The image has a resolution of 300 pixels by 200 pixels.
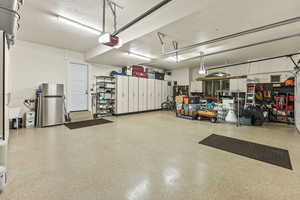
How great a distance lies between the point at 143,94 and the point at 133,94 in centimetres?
77

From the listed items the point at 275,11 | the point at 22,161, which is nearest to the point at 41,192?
the point at 22,161

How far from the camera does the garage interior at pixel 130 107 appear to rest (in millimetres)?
1755

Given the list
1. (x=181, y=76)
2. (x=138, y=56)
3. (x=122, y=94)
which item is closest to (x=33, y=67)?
(x=122, y=94)

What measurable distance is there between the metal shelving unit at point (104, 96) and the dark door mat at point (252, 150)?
5.25 metres

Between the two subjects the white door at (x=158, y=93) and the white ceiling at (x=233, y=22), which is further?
the white door at (x=158, y=93)

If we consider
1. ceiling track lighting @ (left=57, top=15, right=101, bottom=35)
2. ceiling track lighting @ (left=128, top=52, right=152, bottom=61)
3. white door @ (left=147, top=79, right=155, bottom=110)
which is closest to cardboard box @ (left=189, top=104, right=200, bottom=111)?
white door @ (left=147, top=79, right=155, bottom=110)

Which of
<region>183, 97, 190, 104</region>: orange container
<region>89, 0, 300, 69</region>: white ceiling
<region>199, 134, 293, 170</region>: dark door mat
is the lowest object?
<region>199, 134, 293, 170</region>: dark door mat

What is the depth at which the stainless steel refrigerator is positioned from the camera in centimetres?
458

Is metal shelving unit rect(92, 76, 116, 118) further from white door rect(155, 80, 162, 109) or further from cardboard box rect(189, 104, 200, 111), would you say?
cardboard box rect(189, 104, 200, 111)

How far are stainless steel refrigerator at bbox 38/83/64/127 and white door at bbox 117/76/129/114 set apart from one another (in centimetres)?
262

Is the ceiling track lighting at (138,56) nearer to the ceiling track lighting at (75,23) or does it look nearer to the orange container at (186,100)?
the ceiling track lighting at (75,23)

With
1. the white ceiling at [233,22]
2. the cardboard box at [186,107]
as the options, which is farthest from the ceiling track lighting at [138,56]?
the cardboard box at [186,107]

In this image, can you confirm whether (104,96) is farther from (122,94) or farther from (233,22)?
(233,22)

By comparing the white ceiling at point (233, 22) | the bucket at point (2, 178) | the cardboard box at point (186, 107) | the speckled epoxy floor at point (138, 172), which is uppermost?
the white ceiling at point (233, 22)
